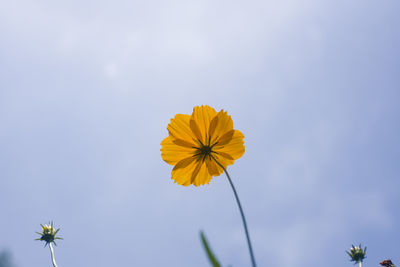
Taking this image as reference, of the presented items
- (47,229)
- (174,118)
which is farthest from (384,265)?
(47,229)

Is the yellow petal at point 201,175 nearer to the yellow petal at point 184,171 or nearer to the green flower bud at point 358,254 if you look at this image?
the yellow petal at point 184,171

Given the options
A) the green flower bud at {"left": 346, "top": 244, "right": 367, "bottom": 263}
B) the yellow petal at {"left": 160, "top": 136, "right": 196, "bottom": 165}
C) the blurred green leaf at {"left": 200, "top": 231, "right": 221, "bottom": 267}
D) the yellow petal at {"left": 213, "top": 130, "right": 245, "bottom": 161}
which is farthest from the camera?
the green flower bud at {"left": 346, "top": 244, "right": 367, "bottom": 263}

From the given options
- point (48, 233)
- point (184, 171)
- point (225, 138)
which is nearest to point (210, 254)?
point (225, 138)

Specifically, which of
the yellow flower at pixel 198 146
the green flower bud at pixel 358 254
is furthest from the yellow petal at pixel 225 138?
the green flower bud at pixel 358 254

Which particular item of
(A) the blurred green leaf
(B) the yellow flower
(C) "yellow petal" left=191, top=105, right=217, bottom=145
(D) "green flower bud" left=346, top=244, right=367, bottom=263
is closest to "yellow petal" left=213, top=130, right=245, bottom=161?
(B) the yellow flower

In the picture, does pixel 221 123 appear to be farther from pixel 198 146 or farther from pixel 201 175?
pixel 201 175

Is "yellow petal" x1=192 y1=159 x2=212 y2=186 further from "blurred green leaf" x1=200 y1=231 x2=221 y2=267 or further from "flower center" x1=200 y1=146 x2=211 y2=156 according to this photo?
"blurred green leaf" x1=200 y1=231 x2=221 y2=267

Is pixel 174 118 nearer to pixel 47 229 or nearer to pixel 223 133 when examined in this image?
pixel 223 133
